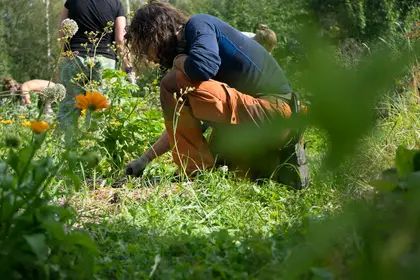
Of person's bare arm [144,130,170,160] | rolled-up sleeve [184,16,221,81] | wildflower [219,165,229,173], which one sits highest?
rolled-up sleeve [184,16,221,81]

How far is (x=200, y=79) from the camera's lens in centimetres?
330

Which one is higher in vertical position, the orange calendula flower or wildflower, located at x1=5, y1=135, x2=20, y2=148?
the orange calendula flower

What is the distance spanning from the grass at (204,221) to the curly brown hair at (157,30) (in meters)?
0.65

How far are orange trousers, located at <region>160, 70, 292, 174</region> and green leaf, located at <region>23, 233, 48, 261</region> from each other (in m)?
1.70

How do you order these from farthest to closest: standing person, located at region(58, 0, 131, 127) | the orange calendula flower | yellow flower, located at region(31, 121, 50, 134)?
1. standing person, located at region(58, 0, 131, 127)
2. the orange calendula flower
3. yellow flower, located at region(31, 121, 50, 134)

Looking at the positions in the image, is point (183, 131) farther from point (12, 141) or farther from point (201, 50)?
point (12, 141)

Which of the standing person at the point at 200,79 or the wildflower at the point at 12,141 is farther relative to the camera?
the standing person at the point at 200,79

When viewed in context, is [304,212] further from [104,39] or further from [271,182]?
[104,39]

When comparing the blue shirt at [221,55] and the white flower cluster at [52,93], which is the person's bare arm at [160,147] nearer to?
the blue shirt at [221,55]

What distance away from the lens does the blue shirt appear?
127 inches

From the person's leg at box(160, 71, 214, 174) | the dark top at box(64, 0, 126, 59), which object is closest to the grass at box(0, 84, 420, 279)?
the person's leg at box(160, 71, 214, 174)

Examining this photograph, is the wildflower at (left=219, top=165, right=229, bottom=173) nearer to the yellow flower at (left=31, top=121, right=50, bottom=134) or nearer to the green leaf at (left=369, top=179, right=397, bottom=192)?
the yellow flower at (left=31, top=121, right=50, bottom=134)

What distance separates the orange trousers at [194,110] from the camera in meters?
3.29

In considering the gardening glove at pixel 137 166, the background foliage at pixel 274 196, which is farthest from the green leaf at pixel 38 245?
the gardening glove at pixel 137 166
